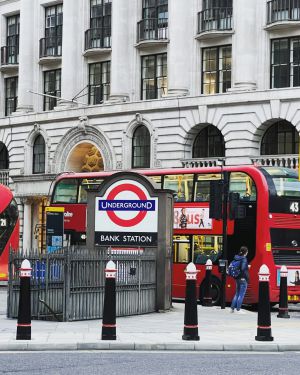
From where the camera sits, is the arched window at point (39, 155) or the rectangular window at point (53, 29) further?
the arched window at point (39, 155)

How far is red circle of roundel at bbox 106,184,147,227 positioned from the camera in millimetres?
23094

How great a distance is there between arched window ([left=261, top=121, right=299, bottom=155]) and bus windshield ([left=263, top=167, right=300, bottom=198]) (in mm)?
14705

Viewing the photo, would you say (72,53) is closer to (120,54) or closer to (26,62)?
(120,54)

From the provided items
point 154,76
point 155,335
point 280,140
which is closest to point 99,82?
point 154,76

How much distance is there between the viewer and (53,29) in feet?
173

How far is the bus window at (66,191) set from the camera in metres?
32.2

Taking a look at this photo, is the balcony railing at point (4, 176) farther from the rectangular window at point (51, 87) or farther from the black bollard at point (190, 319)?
the black bollard at point (190, 319)

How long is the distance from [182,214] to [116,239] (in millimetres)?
5600

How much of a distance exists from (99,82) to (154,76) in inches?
153

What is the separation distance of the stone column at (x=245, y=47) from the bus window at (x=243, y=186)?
15689 millimetres

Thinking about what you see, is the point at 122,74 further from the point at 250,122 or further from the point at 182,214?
the point at 182,214

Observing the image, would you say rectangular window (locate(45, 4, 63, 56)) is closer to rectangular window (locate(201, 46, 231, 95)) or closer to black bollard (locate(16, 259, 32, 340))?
rectangular window (locate(201, 46, 231, 95))

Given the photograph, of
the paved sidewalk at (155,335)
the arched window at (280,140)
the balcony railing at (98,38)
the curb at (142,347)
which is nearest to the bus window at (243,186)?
the paved sidewalk at (155,335)

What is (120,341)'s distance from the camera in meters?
15.6
